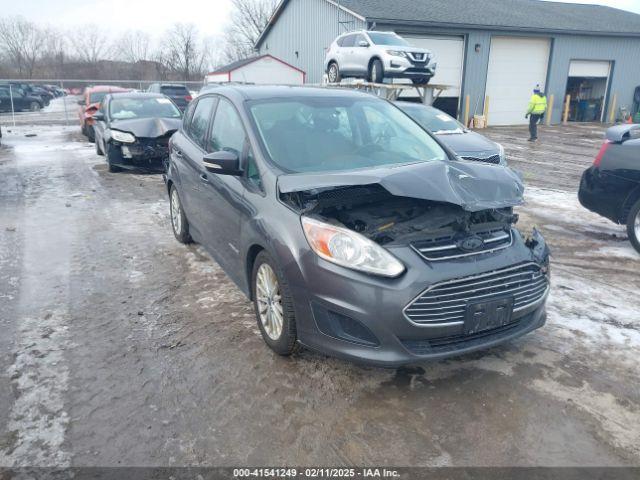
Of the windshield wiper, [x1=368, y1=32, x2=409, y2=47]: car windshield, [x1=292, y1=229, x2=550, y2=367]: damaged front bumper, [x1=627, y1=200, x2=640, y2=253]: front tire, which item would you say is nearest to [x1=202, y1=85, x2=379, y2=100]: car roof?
[x1=292, y1=229, x2=550, y2=367]: damaged front bumper

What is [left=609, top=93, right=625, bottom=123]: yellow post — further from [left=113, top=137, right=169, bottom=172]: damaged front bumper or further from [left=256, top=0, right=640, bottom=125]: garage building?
[left=113, top=137, right=169, bottom=172]: damaged front bumper

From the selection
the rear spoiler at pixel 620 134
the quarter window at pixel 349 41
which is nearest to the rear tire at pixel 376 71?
the quarter window at pixel 349 41

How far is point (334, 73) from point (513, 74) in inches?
430

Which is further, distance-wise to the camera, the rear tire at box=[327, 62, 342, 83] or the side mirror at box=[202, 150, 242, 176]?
the rear tire at box=[327, 62, 342, 83]

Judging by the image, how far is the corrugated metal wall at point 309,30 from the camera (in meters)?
23.2

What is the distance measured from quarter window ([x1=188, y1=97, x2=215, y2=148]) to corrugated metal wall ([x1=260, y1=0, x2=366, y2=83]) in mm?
17766

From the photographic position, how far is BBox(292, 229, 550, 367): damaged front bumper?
9.43 feet

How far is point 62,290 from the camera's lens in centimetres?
475

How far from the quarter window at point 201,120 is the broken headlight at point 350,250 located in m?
2.19

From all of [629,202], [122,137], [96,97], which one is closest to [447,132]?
[629,202]

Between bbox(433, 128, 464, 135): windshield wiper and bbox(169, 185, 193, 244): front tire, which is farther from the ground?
bbox(433, 128, 464, 135): windshield wiper

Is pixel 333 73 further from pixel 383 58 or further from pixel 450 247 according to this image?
pixel 450 247

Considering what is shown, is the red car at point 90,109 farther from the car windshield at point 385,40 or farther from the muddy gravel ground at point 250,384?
the muddy gravel ground at point 250,384

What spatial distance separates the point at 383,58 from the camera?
16.4 m
